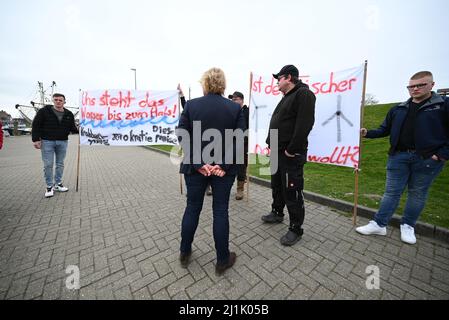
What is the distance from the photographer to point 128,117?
Result: 4797mm

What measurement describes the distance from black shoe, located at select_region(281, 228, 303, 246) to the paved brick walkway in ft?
0.29

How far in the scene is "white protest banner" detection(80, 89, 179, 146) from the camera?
473cm

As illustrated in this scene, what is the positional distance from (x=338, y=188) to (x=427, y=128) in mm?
2469

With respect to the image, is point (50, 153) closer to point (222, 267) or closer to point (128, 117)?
point (128, 117)

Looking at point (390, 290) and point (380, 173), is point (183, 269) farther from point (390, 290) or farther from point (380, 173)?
point (380, 173)

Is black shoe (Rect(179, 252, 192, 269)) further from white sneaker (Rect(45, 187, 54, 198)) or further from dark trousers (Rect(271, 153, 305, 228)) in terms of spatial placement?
white sneaker (Rect(45, 187, 54, 198))

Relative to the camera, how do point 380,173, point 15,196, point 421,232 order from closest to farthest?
point 421,232 → point 15,196 → point 380,173

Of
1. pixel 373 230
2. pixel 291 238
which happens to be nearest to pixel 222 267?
pixel 291 238

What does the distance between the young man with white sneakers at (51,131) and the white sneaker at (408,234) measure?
6195 mm

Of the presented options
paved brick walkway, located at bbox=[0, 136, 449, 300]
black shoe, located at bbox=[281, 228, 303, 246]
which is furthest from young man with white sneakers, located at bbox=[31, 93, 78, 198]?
black shoe, located at bbox=[281, 228, 303, 246]

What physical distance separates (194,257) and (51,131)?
4160 mm

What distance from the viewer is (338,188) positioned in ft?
15.0
